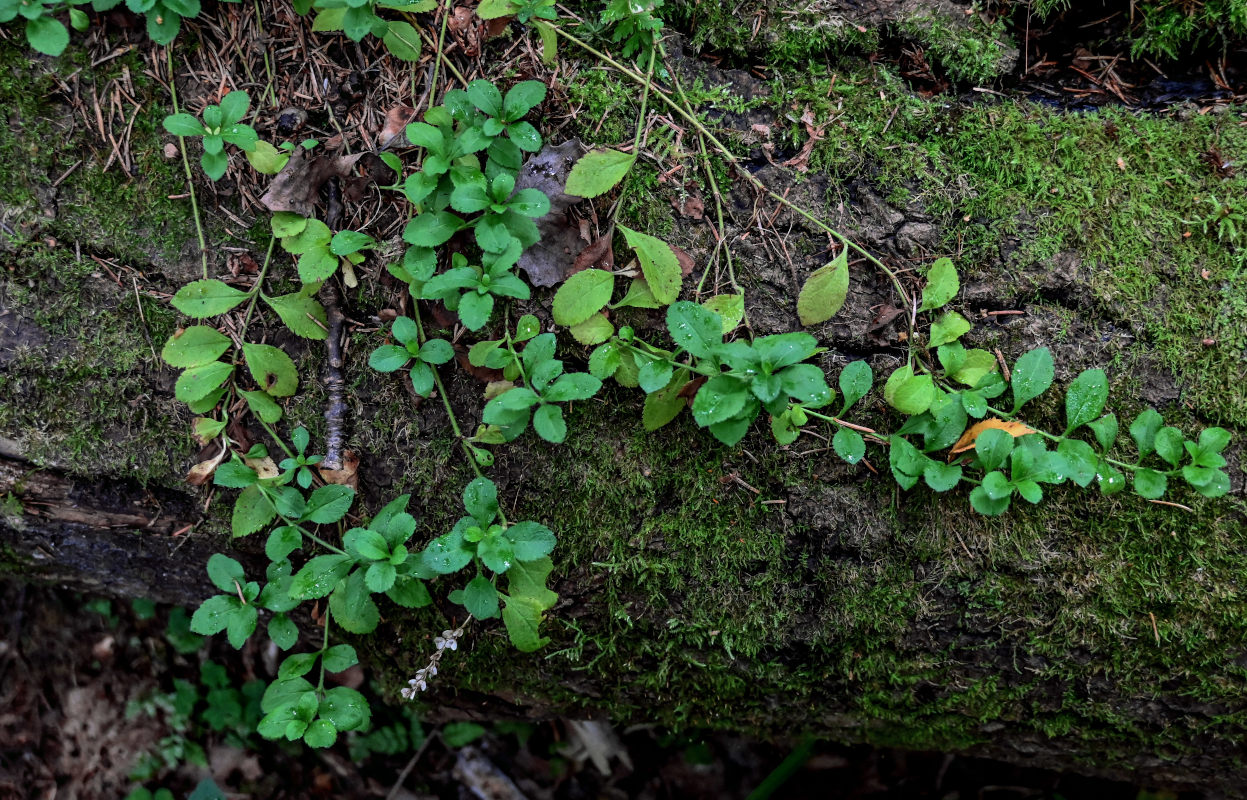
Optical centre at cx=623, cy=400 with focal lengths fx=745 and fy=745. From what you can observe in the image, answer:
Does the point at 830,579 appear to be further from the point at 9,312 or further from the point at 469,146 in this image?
the point at 9,312

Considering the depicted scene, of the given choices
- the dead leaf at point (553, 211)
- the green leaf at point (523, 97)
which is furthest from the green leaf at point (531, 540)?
the green leaf at point (523, 97)

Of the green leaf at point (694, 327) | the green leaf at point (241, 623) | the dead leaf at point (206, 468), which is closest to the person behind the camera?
the green leaf at point (694, 327)

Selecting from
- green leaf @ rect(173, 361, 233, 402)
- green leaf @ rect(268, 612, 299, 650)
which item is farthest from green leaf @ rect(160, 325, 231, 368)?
green leaf @ rect(268, 612, 299, 650)

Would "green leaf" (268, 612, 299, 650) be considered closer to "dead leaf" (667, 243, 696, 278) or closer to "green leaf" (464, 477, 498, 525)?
"green leaf" (464, 477, 498, 525)

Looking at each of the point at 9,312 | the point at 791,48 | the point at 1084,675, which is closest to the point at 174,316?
the point at 9,312

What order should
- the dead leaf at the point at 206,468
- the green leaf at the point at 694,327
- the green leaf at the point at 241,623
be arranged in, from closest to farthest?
the green leaf at the point at 694,327
the green leaf at the point at 241,623
the dead leaf at the point at 206,468

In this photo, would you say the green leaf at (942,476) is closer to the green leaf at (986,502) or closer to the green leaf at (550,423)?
the green leaf at (986,502)

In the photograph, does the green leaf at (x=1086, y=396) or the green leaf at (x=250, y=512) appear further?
the green leaf at (x=250, y=512)
